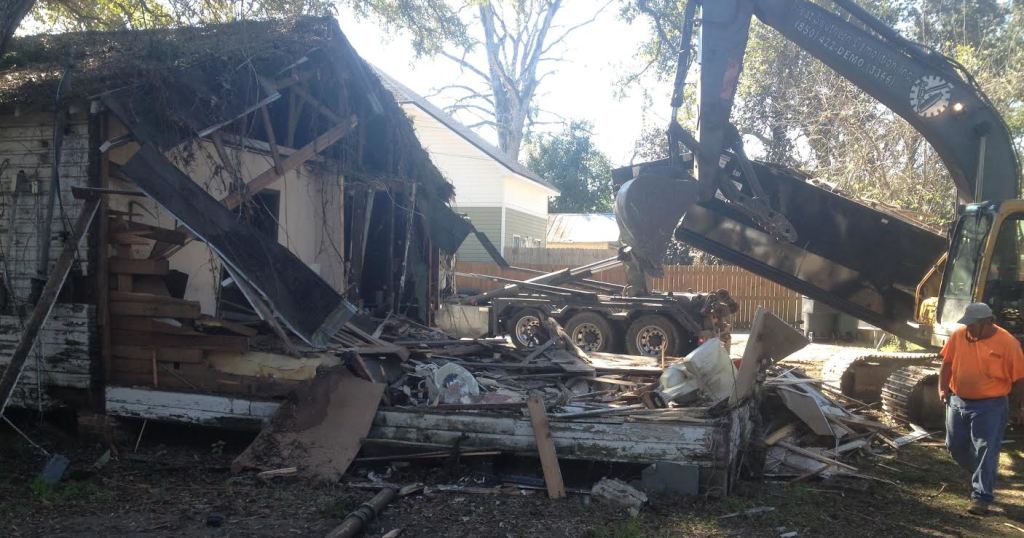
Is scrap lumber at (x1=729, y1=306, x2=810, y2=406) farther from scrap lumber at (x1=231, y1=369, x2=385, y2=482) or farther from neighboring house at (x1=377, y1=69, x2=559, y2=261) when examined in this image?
neighboring house at (x1=377, y1=69, x2=559, y2=261)

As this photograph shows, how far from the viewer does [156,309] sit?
6969 mm

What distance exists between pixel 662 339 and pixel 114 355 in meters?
9.29

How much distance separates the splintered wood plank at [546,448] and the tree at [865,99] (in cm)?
1409

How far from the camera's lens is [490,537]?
5.18m

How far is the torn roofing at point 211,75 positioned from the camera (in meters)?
6.91

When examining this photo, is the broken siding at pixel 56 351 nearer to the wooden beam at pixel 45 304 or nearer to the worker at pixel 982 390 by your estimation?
the wooden beam at pixel 45 304

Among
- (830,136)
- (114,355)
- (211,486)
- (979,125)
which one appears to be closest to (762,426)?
(979,125)

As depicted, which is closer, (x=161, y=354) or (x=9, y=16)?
(x=161, y=354)

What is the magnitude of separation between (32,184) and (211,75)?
1.99m

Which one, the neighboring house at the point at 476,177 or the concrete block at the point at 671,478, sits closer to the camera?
the concrete block at the point at 671,478

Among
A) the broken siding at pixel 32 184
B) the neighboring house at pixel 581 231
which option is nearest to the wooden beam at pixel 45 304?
the broken siding at pixel 32 184

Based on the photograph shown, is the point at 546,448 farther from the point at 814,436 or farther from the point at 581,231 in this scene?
the point at 581,231

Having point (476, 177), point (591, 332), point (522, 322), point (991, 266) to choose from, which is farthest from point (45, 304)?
point (476, 177)

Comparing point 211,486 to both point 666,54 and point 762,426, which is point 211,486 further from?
point 666,54
